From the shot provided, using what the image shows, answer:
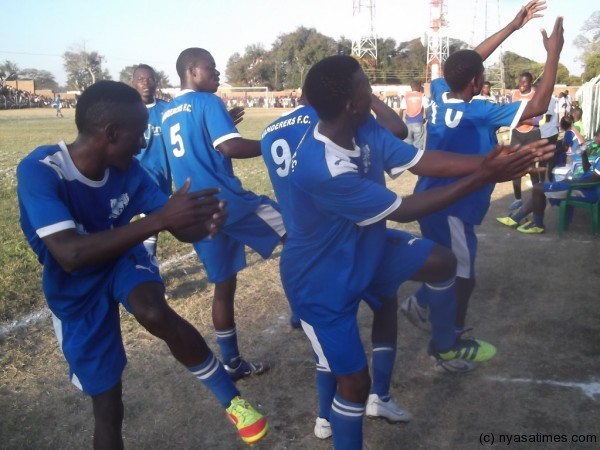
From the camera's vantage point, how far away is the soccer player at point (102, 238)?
2395 mm

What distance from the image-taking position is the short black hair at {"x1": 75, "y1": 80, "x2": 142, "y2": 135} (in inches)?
99.2

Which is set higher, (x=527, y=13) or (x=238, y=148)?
(x=527, y=13)

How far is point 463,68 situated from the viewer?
13.0ft

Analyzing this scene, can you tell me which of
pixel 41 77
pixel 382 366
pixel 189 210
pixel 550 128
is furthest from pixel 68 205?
pixel 41 77

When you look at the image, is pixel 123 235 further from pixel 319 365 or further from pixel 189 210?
pixel 319 365

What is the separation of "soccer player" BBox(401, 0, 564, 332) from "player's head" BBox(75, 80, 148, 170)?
2.08 metres

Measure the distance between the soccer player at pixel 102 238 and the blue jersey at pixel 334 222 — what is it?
0.40 metres

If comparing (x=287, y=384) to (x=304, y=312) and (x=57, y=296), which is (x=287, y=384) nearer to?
(x=304, y=312)

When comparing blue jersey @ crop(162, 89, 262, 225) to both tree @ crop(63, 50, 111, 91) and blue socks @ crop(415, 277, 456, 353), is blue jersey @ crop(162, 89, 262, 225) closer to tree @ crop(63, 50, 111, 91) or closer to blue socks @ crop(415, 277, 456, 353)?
blue socks @ crop(415, 277, 456, 353)

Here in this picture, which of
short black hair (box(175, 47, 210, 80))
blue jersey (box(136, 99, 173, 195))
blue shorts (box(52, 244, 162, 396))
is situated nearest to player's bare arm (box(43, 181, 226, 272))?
blue shorts (box(52, 244, 162, 396))

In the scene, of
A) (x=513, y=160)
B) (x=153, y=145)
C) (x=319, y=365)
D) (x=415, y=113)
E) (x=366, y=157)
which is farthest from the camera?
(x=415, y=113)

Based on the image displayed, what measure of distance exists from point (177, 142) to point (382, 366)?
197 cm

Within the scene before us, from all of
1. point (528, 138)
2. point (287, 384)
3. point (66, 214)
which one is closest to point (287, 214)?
A: point (66, 214)

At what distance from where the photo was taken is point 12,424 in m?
3.44
